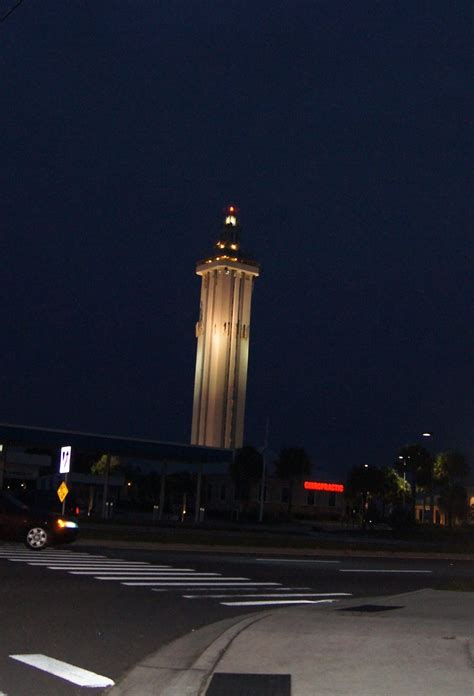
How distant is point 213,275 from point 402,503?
40839 millimetres

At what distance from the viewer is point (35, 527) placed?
2473cm

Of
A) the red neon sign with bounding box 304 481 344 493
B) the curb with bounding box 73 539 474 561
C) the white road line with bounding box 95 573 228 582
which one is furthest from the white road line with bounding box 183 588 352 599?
the red neon sign with bounding box 304 481 344 493

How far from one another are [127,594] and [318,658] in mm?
6700

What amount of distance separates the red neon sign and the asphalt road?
8121 centimetres

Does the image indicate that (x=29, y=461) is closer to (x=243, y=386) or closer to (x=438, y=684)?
(x=243, y=386)

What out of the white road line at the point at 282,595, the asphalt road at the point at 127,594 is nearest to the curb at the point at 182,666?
the asphalt road at the point at 127,594

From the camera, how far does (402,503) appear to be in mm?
111062

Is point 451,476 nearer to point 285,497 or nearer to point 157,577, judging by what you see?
point 285,497

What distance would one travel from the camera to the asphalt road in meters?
9.80

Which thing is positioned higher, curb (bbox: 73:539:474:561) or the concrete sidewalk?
the concrete sidewalk

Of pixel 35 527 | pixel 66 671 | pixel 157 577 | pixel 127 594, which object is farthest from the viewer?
pixel 35 527

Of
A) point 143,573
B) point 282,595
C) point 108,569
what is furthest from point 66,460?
point 282,595

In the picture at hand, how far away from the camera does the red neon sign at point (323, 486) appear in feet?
359

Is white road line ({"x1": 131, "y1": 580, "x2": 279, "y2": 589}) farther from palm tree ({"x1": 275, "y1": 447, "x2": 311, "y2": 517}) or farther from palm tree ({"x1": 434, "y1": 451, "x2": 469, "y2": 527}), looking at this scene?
palm tree ({"x1": 275, "y1": 447, "x2": 311, "y2": 517})
